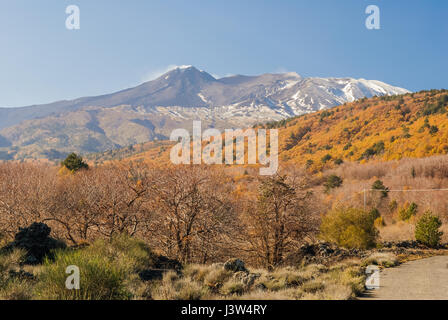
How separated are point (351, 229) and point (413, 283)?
9.46 m

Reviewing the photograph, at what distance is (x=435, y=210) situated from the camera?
34.2m

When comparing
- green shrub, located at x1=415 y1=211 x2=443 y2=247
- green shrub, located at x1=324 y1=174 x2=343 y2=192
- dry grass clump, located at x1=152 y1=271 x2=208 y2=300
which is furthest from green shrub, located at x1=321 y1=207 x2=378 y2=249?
green shrub, located at x1=324 y1=174 x2=343 y2=192

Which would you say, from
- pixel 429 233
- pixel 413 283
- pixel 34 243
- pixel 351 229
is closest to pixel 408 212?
pixel 429 233

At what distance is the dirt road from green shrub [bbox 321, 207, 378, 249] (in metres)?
5.89

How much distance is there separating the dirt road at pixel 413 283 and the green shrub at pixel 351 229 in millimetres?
5887

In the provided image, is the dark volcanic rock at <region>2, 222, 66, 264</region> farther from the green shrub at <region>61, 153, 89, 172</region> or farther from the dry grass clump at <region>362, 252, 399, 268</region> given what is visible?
the green shrub at <region>61, 153, 89, 172</region>

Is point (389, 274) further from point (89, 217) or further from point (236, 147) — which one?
point (236, 147)

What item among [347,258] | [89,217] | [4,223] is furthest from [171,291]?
[4,223]

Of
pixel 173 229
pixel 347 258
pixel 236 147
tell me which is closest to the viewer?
pixel 347 258

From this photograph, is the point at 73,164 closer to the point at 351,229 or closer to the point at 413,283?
the point at 351,229

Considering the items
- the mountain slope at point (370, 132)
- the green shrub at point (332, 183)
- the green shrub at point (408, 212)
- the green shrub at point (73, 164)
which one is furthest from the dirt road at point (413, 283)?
the mountain slope at point (370, 132)

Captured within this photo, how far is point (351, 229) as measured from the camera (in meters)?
17.3

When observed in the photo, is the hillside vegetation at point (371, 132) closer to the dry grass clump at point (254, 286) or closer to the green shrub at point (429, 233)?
the green shrub at point (429, 233)
